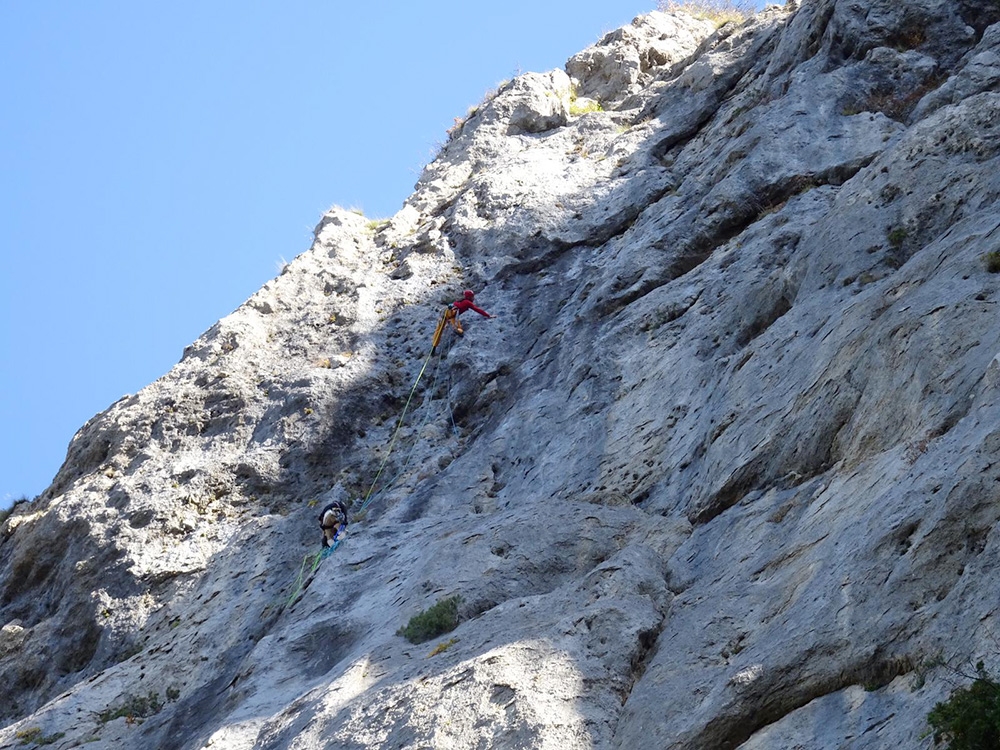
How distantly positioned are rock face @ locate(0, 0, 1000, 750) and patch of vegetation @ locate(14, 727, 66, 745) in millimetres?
131

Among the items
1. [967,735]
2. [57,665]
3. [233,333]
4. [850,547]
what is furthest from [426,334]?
[967,735]

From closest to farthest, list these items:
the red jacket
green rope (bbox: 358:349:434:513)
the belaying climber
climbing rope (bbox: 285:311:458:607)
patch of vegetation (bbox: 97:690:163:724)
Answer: patch of vegetation (bbox: 97:690:163:724) < climbing rope (bbox: 285:311:458:607) < the belaying climber < green rope (bbox: 358:349:434:513) < the red jacket

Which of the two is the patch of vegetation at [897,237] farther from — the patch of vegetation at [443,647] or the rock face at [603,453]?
the patch of vegetation at [443,647]

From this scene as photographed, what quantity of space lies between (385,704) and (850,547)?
159 inches

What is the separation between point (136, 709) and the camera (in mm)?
15422

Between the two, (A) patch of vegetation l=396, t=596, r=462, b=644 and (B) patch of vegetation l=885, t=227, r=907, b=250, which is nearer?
(A) patch of vegetation l=396, t=596, r=462, b=644

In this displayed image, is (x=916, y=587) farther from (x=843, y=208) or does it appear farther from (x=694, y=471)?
(x=843, y=208)

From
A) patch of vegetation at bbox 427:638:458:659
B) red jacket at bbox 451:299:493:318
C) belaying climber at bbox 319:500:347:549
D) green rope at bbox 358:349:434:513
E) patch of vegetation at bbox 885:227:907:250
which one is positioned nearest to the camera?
patch of vegetation at bbox 427:638:458:659

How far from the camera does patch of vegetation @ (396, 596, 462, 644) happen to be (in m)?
12.0

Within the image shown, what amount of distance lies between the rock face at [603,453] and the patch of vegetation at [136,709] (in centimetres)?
10

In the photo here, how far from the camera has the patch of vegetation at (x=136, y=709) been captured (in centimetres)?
1532

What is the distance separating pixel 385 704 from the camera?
35.1 ft

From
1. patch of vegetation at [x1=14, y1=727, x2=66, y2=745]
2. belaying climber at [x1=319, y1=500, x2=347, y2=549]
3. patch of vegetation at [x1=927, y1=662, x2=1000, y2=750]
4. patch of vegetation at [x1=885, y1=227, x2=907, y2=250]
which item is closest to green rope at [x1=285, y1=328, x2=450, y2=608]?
belaying climber at [x1=319, y1=500, x2=347, y2=549]

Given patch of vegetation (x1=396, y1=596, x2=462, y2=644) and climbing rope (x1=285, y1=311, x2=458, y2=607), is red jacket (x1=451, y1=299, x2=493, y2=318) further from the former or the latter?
patch of vegetation (x1=396, y1=596, x2=462, y2=644)
